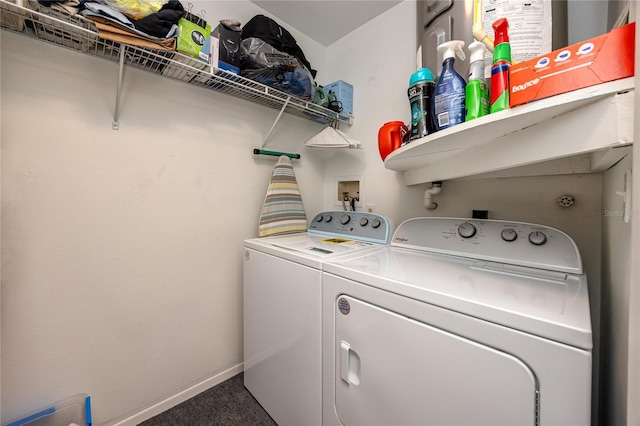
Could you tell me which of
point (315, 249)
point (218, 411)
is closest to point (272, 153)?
point (315, 249)

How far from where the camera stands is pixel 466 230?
1126 millimetres

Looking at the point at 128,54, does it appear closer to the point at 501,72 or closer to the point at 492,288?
the point at 501,72

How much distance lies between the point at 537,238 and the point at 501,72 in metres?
0.68

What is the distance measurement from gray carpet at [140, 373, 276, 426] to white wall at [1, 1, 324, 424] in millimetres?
89

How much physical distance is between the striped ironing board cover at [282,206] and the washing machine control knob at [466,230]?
42.7 inches

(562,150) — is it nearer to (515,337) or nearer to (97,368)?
(515,337)

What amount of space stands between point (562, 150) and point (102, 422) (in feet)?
7.17

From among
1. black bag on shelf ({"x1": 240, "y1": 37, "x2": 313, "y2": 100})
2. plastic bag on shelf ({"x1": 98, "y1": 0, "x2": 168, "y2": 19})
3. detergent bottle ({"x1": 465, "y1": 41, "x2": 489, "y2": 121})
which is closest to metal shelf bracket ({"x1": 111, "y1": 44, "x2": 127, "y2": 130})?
plastic bag on shelf ({"x1": 98, "y1": 0, "x2": 168, "y2": 19})

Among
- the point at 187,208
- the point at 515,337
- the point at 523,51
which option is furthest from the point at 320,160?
the point at 515,337

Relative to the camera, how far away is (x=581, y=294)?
2.18 feet

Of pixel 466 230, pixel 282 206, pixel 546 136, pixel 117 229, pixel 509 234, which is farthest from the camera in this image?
pixel 282 206

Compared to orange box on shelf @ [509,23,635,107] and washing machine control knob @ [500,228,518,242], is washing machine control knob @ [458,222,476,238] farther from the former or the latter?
orange box on shelf @ [509,23,635,107]

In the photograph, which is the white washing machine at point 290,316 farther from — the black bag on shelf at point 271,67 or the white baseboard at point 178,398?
the black bag on shelf at point 271,67

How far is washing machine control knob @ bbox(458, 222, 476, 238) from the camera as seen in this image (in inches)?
43.5
